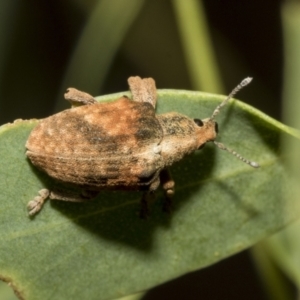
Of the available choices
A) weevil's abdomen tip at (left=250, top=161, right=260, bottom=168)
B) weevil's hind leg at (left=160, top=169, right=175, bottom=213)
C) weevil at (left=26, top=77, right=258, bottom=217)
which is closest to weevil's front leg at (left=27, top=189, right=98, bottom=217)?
weevil at (left=26, top=77, right=258, bottom=217)

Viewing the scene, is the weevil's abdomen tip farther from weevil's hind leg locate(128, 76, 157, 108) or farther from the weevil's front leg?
the weevil's front leg

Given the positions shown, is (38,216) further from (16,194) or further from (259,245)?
(259,245)

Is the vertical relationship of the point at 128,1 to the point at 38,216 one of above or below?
above

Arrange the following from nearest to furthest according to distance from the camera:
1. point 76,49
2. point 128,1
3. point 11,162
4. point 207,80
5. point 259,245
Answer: point 11,162, point 259,245, point 207,80, point 128,1, point 76,49

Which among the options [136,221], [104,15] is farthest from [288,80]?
[104,15]

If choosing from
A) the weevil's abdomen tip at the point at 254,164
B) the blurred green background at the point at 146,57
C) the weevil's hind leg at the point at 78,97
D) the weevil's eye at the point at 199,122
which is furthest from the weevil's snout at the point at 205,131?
the blurred green background at the point at 146,57

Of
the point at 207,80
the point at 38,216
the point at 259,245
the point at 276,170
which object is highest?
the point at 207,80
